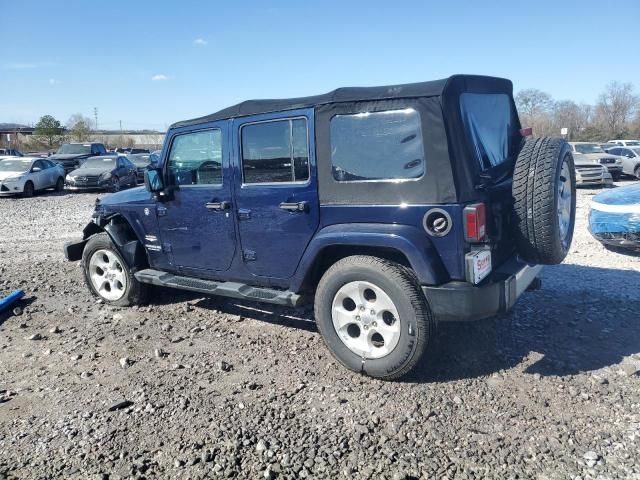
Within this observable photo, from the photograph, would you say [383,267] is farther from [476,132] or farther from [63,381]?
[63,381]

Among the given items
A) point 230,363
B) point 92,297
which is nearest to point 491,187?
point 230,363

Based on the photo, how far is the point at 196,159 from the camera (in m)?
4.65

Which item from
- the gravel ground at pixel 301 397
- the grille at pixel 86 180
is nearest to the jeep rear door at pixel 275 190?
the gravel ground at pixel 301 397

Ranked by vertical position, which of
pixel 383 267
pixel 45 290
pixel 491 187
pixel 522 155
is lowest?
pixel 45 290

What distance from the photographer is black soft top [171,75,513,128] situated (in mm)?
3389

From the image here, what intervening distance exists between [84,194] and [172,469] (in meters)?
17.9

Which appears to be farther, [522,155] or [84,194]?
[84,194]

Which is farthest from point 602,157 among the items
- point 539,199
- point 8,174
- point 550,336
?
point 8,174

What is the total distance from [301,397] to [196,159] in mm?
2396

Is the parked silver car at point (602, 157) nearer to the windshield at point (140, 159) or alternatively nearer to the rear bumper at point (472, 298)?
the windshield at point (140, 159)

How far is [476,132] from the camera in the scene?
3605mm

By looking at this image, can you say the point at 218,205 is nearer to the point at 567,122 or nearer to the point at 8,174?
the point at 8,174

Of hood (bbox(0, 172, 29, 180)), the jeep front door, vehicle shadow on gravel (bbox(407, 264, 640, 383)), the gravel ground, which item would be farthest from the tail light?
hood (bbox(0, 172, 29, 180))

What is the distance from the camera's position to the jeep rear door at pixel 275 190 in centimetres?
388
